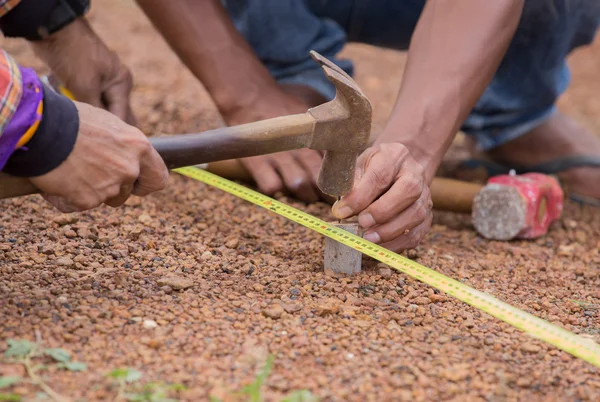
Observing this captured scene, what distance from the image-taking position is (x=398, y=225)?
164cm

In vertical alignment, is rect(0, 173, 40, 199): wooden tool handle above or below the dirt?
above

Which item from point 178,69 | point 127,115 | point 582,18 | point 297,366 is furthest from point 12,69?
point 178,69

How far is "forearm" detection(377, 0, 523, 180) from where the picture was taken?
180cm

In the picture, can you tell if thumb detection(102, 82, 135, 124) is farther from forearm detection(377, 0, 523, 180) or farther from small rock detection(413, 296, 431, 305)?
small rock detection(413, 296, 431, 305)

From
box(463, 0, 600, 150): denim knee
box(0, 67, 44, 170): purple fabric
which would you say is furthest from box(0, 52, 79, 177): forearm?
box(463, 0, 600, 150): denim knee

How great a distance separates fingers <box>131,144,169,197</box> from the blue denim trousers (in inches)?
48.3

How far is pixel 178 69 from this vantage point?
12.6 ft

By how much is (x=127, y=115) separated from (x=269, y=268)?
2.75 ft

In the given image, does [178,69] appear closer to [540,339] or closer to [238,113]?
[238,113]

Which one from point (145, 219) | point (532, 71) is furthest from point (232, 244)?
point (532, 71)

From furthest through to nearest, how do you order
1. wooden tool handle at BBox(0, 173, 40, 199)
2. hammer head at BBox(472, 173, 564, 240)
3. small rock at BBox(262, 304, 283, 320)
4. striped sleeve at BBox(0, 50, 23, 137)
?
hammer head at BBox(472, 173, 564, 240) → small rock at BBox(262, 304, 283, 320) → wooden tool handle at BBox(0, 173, 40, 199) → striped sleeve at BBox(0, 50, 23, 137)

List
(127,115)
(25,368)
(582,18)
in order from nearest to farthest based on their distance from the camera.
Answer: (25,368)
(127,115)
(582,18)

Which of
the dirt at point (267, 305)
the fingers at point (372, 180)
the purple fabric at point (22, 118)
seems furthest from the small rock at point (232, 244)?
the purple fabric at point (22, 118)

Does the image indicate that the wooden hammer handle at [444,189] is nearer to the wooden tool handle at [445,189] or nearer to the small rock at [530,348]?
the wooden tool handle at [445,189]
